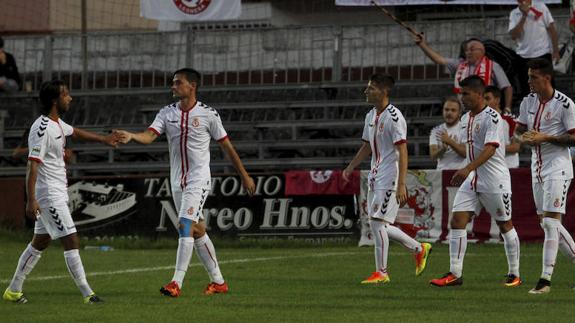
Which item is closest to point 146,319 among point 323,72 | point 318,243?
point 318,243

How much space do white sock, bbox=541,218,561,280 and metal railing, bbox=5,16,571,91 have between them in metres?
11.3

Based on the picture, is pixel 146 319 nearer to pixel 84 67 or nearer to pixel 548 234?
pixel 548 234

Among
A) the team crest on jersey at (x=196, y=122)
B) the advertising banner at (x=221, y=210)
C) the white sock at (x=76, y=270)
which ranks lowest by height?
the advertising banner at (x=221, y=210)

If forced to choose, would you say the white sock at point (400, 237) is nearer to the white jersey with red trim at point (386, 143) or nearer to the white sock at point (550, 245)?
the white jersey with red trim at point (386, 143)

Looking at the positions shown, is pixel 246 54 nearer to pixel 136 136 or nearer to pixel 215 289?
pixel 215 289

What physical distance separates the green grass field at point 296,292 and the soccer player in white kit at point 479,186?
0.30m

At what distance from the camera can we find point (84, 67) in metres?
25.8

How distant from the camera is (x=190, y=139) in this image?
1232 cm

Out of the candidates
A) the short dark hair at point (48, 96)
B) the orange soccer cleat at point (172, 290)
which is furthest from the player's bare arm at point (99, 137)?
the orange soccer cleat at point (172, 290)

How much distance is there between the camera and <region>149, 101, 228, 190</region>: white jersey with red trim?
12.3m

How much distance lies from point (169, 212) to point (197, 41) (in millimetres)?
5169

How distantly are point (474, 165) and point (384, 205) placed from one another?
1.44 m

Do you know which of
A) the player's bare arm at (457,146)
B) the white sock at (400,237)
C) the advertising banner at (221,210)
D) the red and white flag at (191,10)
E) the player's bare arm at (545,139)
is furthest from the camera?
the red and white flag at (191,10)

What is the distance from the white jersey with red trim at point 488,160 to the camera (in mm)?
12766
